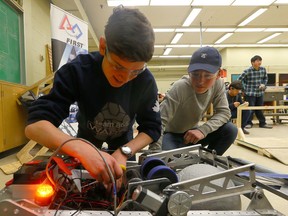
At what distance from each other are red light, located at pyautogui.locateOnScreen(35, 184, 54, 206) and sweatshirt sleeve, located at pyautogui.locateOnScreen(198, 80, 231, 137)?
43.4 inches

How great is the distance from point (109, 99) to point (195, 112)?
80 centimetres

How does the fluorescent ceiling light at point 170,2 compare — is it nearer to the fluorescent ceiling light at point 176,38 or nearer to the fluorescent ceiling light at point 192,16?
the fluorescent ceiling light at point 192,16

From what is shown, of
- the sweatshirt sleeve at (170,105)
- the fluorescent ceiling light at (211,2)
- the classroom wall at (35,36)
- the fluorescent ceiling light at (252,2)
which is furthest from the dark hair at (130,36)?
the fluorescent ceiling light at (252,2)

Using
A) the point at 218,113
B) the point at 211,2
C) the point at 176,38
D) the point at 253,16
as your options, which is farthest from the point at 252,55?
the point at 218,113

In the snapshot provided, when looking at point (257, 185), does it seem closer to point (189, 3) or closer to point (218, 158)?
point (218, 158)

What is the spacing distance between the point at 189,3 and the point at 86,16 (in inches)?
91.1

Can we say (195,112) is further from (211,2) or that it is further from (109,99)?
(211,2)

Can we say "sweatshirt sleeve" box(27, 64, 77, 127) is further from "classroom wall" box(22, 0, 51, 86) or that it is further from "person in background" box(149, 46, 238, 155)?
"classroom wall" box(22, 0, 51, 86)

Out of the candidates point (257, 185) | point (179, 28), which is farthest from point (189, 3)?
point (257, 185)

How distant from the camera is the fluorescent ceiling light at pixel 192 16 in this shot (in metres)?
5.23

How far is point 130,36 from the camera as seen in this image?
26.1 inches

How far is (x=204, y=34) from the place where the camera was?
23.7 ft

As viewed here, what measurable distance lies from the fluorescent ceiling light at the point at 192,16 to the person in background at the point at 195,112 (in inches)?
160

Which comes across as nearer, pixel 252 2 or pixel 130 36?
pixel 130 36
